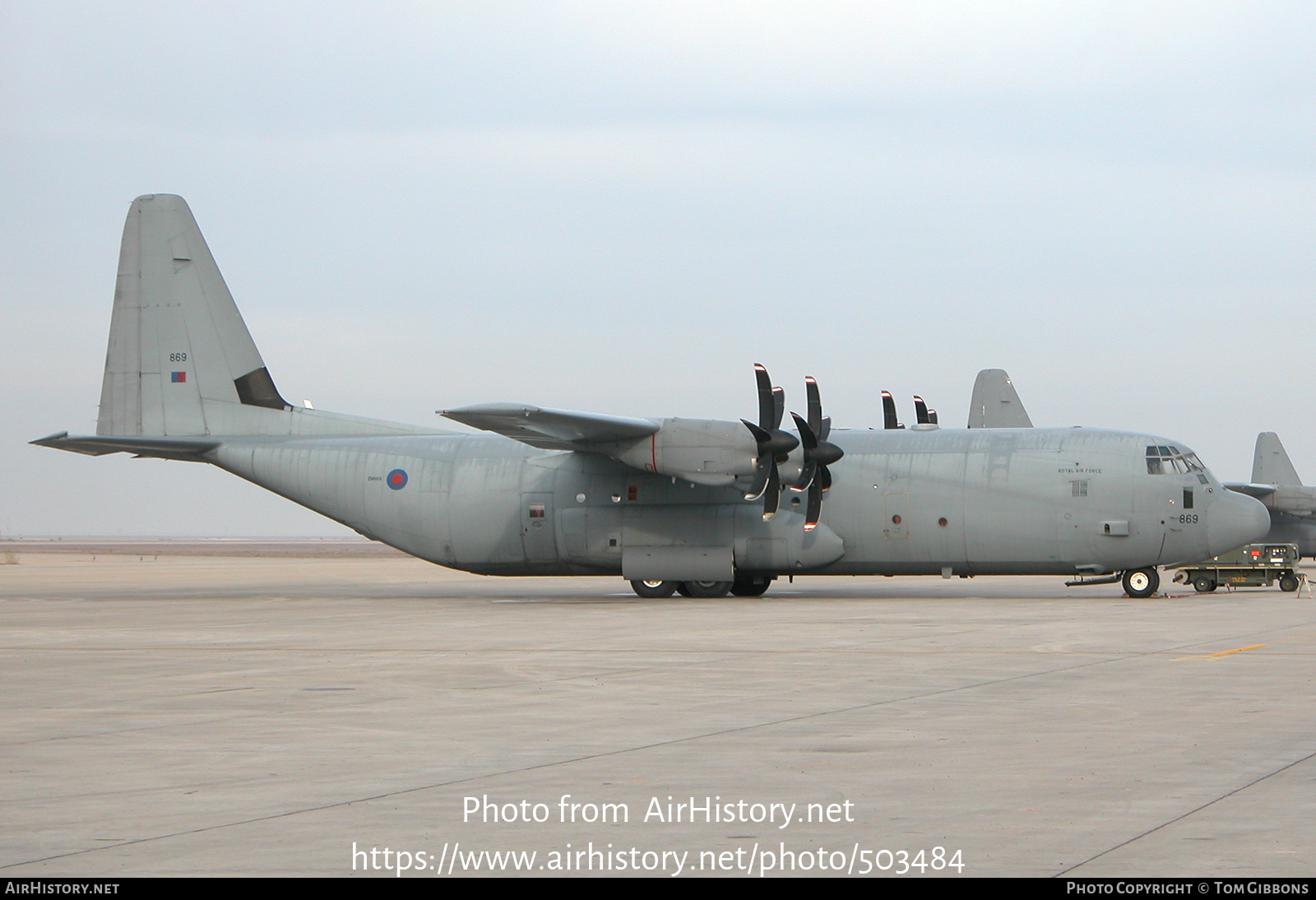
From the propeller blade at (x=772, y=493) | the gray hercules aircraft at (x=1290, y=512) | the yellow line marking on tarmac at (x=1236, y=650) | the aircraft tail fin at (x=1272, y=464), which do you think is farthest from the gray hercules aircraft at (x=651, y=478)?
the aircraft tail fin at (x=1272, y=464)

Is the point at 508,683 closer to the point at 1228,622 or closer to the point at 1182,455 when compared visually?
the point at 1228,622

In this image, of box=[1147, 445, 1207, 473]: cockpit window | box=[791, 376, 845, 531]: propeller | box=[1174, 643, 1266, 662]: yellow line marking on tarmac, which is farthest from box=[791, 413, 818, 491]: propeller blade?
box=[1174, 643, 1266, 662]: yellow line marking on tarmac

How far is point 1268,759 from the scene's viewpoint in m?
9.87

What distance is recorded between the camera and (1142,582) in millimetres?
34062

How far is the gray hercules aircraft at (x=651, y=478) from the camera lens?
1292 inches

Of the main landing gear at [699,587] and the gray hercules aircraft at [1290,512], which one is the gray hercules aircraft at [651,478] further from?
the gray hercules aircraft at [1290,512]

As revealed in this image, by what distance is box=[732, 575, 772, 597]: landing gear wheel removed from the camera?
3625cm

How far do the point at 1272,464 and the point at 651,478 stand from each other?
47525 millimetres

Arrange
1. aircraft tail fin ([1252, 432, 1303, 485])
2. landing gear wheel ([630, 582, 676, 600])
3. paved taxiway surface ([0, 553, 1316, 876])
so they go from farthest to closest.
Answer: aircraft tail fin ([1252, 432, 1303, 485]) → landing gear wheel ([630, 582, 676, 600]) → paved taxiway surface ([0, 553, 1316, 876])

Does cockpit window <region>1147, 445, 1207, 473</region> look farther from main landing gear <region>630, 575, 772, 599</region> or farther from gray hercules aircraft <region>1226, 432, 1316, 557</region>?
gray hercules aircraft <region>1226, 432, 1316, 557</region>

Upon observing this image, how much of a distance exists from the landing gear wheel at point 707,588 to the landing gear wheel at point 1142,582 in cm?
998

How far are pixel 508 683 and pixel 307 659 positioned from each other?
4.30 metres

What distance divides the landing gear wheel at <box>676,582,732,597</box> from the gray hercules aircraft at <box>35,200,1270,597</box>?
6cm

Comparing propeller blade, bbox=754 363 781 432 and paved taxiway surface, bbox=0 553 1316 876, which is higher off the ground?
propeller blade, bbox=754 363 781 432
